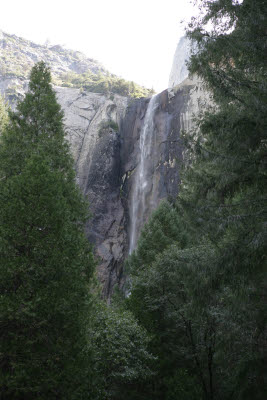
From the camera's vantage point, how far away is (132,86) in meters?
50.5

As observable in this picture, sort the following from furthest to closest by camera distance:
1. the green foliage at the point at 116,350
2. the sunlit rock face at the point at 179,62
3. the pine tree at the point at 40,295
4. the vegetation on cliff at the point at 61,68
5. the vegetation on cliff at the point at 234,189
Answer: the sunlit rock face at the point at 179,62, the vegetation on cliff at the point at 61,68, the green foliage at the point at 116,350, the vegetation on cliff at the point at 234,189, the pine tree at the point at 40,295

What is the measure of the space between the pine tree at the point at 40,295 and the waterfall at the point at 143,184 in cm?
2438

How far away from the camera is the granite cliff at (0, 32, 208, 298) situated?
106 ft

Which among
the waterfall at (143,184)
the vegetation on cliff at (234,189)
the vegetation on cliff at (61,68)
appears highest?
the vegetation on cliff at (61,68)

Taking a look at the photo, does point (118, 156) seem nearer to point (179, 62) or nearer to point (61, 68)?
point (179, 62)

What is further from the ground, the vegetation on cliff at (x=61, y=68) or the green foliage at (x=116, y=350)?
the vegetation on cliff at (x=61, y=68)

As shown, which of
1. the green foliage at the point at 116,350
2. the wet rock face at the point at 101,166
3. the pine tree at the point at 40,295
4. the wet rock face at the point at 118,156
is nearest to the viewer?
the pine tree at the point at 40,295

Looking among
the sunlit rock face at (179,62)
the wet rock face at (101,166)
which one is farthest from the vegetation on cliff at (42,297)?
the sunlit rock face at (179,62)

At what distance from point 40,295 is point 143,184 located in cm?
2828

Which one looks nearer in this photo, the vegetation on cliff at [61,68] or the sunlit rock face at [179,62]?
the vegetation on cliff at [61,68]

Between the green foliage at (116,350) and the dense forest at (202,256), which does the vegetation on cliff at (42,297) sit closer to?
the dense forest at (202,256)

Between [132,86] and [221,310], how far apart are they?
4665cm

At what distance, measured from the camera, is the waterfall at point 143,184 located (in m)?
32.2

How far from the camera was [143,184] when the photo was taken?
1339 inches
